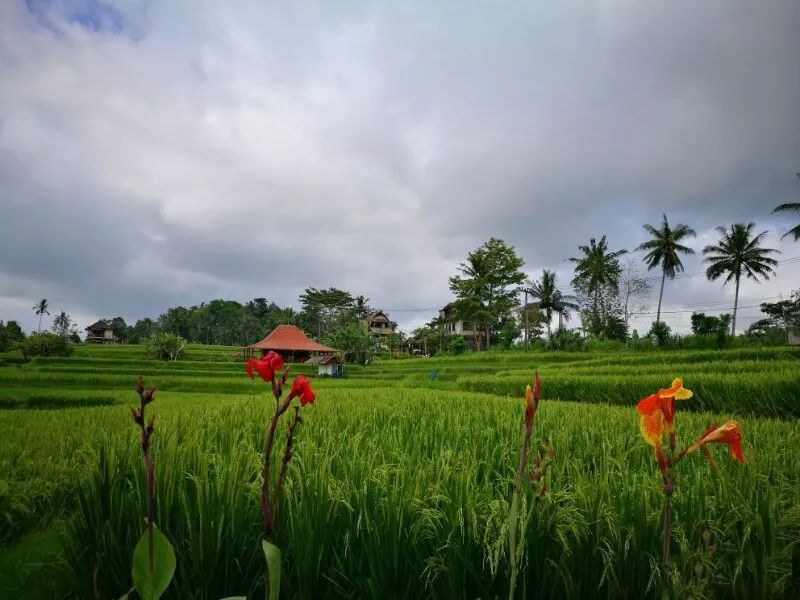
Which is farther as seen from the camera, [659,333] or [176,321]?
[176,321]

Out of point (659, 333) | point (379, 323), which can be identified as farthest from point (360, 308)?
point (659, 333)

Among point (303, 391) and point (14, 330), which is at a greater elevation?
point (14, 330)

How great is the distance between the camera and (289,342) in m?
40.0

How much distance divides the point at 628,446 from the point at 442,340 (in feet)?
142

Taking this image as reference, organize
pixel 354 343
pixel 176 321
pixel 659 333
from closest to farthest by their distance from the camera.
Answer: pixel 659 333 < pixel 354 343 < pixel 176 321

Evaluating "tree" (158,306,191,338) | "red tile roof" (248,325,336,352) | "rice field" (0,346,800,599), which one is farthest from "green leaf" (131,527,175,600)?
"tree" (158,306,191,338)

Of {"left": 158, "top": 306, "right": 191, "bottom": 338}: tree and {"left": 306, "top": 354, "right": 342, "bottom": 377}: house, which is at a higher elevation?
{"left": 158, "top": 306, "right": 191, "bottom": 338}: tree

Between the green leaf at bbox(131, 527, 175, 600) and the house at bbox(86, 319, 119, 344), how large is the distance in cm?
9214

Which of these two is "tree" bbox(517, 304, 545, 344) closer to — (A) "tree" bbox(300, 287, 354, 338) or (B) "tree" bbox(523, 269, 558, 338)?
(B) "tree" bbox(523, 269, 558, 338)

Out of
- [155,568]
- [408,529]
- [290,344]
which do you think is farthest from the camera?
[290,344]

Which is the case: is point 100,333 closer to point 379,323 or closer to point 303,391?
point 379,323

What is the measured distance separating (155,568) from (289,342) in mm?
40380

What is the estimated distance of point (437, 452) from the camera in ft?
10.6

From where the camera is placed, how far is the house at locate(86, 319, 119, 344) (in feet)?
251
